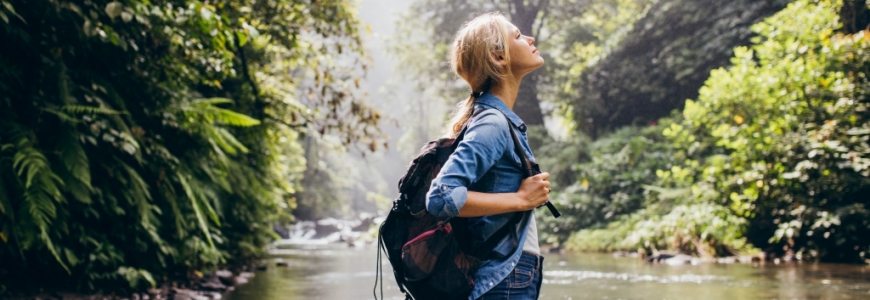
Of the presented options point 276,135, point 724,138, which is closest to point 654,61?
point 724,138

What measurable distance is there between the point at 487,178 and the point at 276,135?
306 inches

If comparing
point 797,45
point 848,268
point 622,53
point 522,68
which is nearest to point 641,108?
point 622,53

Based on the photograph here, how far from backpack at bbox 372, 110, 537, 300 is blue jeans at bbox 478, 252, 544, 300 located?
3.5 inches

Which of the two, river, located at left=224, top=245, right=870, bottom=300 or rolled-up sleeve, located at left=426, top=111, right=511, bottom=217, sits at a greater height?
rolled-up sleeve, located at left=426, top=111, right=511, bottom=217

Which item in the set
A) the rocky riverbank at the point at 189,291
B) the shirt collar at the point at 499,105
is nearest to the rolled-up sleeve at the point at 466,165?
the shirt collar at the point at 499,105

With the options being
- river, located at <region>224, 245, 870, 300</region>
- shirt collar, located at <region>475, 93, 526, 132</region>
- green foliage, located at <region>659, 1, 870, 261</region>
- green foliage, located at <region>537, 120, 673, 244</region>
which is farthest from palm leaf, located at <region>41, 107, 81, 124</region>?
green foliage, located at <region>537, 120, 673, 244</region>

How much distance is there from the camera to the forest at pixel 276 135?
4.71 m

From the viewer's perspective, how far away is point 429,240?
204 cm

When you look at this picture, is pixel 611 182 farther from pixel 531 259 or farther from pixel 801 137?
pixel 531 259

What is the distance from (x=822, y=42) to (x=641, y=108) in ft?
36.4

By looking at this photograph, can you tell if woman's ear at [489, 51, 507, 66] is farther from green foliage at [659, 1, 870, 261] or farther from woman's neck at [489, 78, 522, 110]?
green foliage at [659, 1, 870, 261]

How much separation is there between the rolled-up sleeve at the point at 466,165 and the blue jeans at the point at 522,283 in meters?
0.29

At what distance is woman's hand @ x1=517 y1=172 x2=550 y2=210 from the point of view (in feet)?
6.90

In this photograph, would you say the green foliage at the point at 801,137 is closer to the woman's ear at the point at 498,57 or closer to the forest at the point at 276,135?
the forest at the point at 276,135
